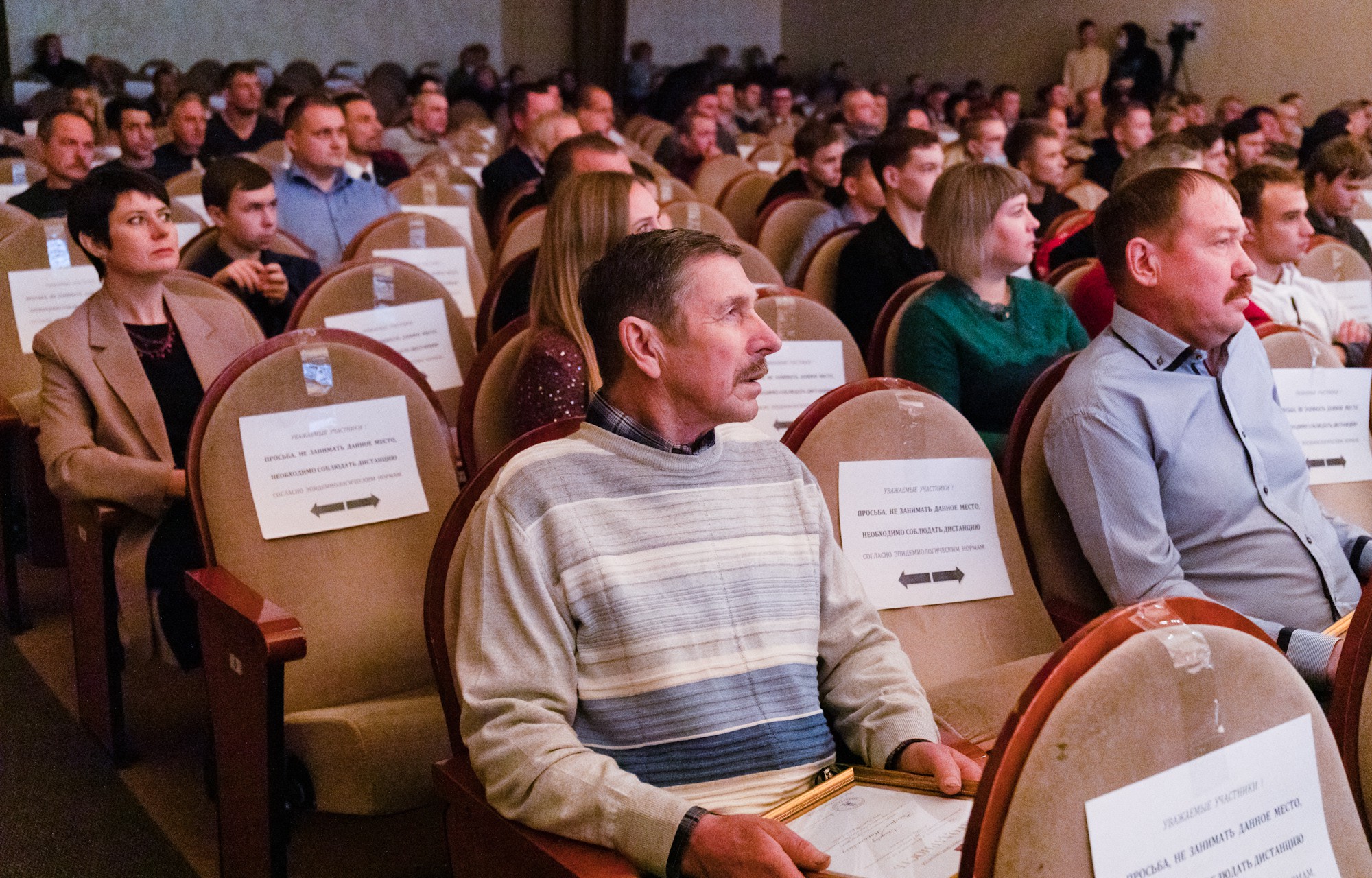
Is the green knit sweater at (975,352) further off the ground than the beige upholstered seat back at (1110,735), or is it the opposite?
the beige upholstered seat back at (1110,735)

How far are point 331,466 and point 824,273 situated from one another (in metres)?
2.21

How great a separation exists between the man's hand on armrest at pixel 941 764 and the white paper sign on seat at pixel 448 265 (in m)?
2.66

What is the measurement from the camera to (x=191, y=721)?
2.87m

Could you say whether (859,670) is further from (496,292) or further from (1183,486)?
(496,292)

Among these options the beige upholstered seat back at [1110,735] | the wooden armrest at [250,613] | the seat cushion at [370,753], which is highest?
the beige upholstered seat back at [1110,735]

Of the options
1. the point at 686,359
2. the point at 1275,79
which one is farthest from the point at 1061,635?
the point at 1275,79

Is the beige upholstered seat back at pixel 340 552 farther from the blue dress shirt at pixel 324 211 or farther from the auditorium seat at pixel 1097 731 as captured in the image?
the blue dress shirt at pixel 324 211

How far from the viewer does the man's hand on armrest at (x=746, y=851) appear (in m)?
1.18

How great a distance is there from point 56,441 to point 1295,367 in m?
2.50

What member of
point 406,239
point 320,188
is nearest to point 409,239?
point 406,239

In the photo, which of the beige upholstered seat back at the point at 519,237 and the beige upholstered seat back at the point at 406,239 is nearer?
the beige upholstered seat back at the point at 406,239

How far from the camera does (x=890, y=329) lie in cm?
296

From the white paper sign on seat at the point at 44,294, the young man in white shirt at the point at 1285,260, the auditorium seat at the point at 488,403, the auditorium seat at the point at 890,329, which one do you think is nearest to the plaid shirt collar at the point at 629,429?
the auditorium seat at the point at 488,403

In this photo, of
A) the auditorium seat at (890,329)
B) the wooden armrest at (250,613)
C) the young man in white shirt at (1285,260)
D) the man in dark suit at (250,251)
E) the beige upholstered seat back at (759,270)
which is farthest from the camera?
the beige upholstered seat back at (759,270)
